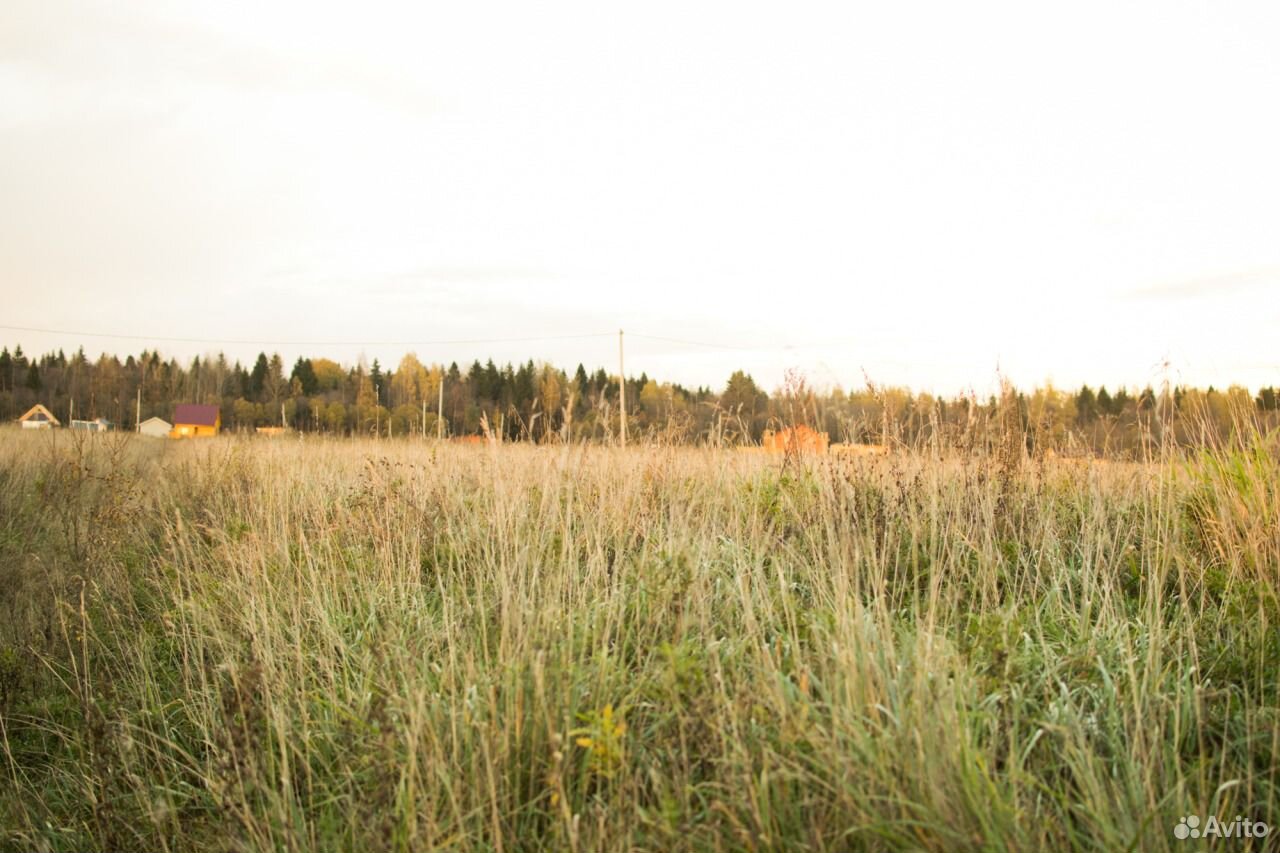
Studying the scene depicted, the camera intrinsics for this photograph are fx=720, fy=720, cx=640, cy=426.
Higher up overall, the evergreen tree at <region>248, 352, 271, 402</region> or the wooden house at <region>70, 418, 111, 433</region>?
the evergreen tree at <region>248, 352, 271, 402</region>

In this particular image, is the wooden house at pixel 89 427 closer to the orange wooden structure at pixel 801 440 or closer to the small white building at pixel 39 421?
the small white building at pixel 39 421

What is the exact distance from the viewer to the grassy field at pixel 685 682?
197 centimetres

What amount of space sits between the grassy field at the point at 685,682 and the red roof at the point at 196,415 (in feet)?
151

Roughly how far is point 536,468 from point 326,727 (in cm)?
328

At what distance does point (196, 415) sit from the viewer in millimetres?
46188

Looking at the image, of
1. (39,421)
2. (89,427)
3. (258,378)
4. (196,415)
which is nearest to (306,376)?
(258,378)

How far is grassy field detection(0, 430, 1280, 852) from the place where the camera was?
1971mm

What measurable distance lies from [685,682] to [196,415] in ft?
172

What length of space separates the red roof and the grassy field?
4607 centimetres

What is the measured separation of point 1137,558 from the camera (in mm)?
4051

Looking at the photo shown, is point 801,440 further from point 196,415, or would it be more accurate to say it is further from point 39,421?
point 196,415

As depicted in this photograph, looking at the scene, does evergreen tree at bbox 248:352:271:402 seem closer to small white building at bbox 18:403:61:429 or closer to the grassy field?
small white building at bbox 18:403:61:429

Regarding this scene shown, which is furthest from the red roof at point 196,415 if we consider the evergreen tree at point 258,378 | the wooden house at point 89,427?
the wooden house at point 89,427

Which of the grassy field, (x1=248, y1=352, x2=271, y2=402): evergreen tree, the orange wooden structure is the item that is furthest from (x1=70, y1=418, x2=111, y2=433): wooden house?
(x1=248, y1=352, x2=271, y2=402): evergreen tree
